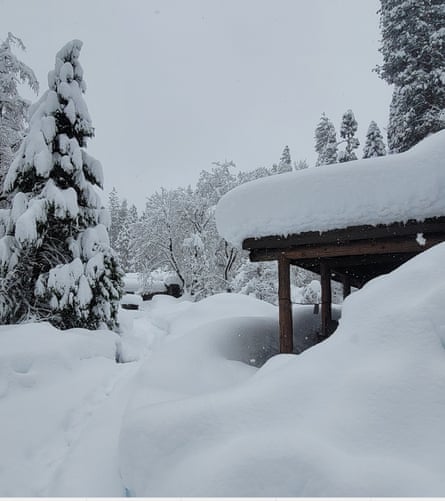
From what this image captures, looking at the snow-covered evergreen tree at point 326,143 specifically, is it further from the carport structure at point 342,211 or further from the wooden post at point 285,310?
the carport structure at point 342,211

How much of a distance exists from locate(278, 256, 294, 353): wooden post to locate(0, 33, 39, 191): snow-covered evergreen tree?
1103cm

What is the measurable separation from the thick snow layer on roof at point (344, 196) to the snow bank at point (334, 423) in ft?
4.82

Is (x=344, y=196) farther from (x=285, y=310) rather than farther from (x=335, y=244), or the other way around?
(x=285, y=310)

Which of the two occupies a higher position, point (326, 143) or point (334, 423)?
point (326, 143)

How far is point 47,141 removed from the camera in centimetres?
A: 966

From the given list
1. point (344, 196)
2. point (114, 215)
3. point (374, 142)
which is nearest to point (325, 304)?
point (344, 196)

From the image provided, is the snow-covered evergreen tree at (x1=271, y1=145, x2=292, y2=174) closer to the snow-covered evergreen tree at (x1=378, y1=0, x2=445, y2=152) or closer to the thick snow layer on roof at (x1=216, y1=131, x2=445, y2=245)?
the snow-covered evergreen tree at (x1=378, y1=0, x2=445, y2=152)

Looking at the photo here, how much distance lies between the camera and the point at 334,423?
2.18m

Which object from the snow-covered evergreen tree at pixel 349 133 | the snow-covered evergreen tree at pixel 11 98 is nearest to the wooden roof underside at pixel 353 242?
the snow-covered evergreen tree at pixel 11 98

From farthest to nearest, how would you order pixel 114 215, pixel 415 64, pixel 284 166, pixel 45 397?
1. pixel 114 215
2. pixel 284 166
3. pixel 415 64
4. pixel 45 397

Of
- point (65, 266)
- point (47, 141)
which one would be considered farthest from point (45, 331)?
point (47, 141)

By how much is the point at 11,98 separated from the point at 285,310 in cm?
1270

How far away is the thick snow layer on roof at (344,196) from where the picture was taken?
174 inches

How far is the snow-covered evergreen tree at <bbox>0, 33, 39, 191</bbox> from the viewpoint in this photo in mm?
12289
